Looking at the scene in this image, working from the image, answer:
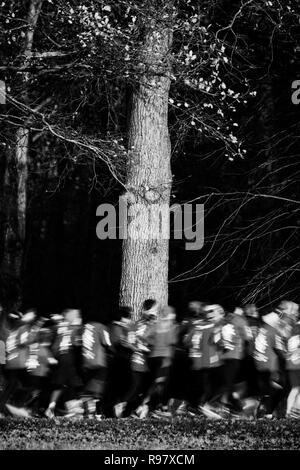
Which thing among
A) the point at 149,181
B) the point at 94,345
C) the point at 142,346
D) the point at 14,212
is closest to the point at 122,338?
the point at 142,346

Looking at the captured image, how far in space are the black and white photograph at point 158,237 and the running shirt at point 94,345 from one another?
0.02 meters

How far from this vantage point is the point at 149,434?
10.4m

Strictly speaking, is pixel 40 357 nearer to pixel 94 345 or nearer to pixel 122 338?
pixel 94 345

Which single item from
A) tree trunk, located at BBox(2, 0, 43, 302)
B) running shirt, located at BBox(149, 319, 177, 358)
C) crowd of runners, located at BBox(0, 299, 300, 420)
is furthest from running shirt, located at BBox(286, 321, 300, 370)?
tree trunk, located at BBox(2, 0, 43, 302)

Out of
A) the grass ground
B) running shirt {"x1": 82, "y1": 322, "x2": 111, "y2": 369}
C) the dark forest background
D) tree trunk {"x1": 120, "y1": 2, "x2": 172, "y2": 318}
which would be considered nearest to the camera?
the grass ground

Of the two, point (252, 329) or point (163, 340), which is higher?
point (252, 329)

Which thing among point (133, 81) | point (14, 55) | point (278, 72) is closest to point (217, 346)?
point (133, 81)

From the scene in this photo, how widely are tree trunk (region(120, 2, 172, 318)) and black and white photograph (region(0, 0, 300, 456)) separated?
2 centimetres

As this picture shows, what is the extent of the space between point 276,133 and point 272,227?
2.18m

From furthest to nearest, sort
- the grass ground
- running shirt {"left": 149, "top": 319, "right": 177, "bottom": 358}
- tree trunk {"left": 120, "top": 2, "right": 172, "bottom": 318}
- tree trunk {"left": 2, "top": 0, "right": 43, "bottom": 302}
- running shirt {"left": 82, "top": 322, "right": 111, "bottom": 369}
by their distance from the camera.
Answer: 1. tree trunk {"left": 2, "top": 0, "right": 43, "bottom": 302}
2. tree trunk {"left": 120, "top": 2, "right": 172, "bottom": 318}
3. running shirt {"left": 149, "top": 319, "right": 177, "bottom": 358}
4. running shirt {"left": 82, "top": 322, "right": 111, "bottom": 369}
5. the grass ground

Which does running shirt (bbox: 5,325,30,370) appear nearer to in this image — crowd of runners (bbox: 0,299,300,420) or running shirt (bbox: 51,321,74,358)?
crowd of runners (bbox: 0,299,300,420)

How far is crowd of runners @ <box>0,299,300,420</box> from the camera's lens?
11.7m

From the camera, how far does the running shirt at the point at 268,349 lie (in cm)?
1163

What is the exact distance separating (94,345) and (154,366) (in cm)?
90
